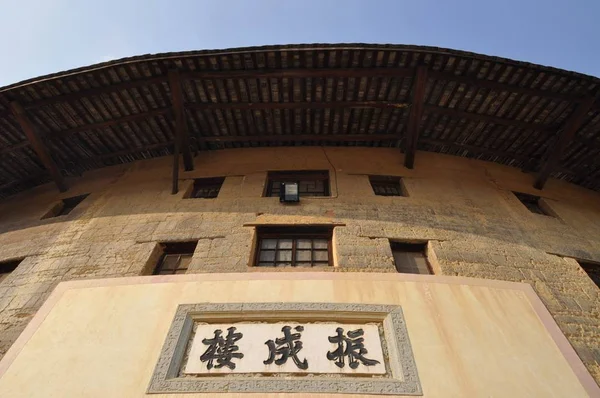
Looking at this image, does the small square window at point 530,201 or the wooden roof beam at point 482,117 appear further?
the small square window at point 530,201

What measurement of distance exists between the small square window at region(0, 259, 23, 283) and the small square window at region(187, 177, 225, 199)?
323 cm

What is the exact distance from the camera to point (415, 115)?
23.4 ft

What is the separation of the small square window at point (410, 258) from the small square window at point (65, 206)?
6571mm

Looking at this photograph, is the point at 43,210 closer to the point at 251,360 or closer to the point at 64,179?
the point at 64,179

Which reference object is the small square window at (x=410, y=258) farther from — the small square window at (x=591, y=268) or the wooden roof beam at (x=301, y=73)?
the wooden roof beam at (x=301, y=73)

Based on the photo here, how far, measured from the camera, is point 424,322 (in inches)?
172

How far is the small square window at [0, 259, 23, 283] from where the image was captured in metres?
6.41

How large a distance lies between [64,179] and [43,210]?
0.98 m

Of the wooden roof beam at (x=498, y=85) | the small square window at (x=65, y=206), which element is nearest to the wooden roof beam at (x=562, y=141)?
the wooden roof beam at (x=498, y=85)

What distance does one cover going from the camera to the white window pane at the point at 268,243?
6.09 metres

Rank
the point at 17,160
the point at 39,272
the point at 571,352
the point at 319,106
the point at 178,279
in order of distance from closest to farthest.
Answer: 1. the point at 571,352
2. the point at 178,279
3. the point at 39,272
4. the point at 319,106
5. the point at 17,160

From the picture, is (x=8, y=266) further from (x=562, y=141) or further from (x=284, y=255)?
(x=562, y=141)

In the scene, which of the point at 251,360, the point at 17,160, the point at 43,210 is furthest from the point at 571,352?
the point at 17,160

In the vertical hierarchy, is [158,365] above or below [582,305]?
below
